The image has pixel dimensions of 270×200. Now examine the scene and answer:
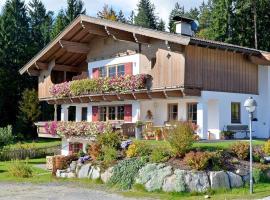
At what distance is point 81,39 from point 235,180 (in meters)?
19.2

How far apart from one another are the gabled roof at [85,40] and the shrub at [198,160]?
7.12 metres

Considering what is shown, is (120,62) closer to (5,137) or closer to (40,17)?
(5,137)

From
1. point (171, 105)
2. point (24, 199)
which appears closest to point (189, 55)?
point (171, 105)

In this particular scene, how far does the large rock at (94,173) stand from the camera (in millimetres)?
21266

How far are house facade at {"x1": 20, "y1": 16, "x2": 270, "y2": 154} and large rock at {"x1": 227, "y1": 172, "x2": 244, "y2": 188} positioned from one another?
7635 millimetres

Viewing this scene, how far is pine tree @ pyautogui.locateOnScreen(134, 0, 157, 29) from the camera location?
78.9 metres

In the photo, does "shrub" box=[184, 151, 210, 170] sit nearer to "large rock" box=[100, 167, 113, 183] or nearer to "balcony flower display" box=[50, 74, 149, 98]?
"large rock" box=[100, 167, 113, 183]

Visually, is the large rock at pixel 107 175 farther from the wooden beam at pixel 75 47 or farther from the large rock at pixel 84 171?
the wooden beam at pixel 75 47

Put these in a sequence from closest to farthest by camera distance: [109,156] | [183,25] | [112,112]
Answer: [109,156]
[183,25]
[112,112]

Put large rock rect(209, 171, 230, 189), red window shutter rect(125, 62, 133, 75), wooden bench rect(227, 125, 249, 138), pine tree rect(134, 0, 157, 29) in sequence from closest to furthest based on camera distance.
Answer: large rock rect(209, 171, 230, 189), wooden bench rect(227, 125, 249, 138), red window shutter rect(125, 62, 133, 75), pine tree rect(134, 0, 157, 29)

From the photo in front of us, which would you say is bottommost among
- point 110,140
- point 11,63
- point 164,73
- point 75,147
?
point 75,147

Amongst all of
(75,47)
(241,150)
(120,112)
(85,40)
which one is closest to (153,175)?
(241,150)

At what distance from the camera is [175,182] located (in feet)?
58.7

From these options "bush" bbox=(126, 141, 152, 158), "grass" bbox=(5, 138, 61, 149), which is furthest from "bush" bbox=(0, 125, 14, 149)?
"bush" bbox=(126, 141, 152, 158)
